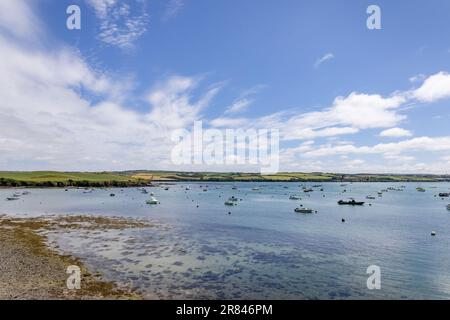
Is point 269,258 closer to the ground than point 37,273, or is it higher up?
closer to the ground

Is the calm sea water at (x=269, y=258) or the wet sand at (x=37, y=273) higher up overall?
the wet sand at (x=37, y=273)

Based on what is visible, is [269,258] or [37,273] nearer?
[37,273]

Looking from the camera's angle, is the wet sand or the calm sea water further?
the calm sea water

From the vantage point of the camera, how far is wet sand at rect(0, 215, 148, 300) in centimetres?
2434

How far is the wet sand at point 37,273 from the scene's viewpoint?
24344mm

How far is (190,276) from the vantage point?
30.3 m

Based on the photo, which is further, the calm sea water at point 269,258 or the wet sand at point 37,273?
the calm sea water at point 269,258

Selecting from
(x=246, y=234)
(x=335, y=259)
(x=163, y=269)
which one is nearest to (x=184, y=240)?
(x=246, y=234)

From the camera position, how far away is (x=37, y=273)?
29.1 metres

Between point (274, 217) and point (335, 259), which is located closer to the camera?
point (335, 259)
